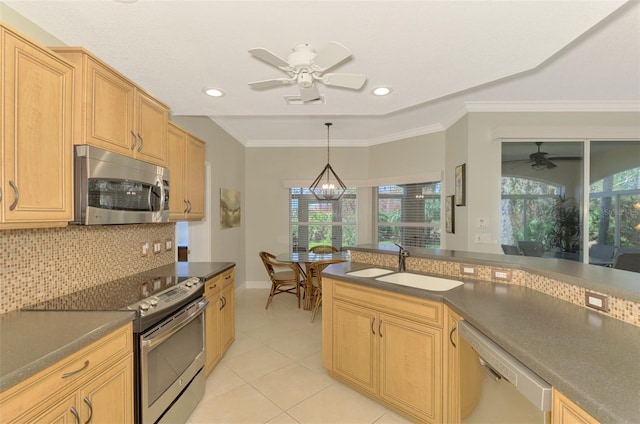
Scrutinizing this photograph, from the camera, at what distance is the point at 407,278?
2.43 meters

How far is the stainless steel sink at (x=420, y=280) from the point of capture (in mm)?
2195

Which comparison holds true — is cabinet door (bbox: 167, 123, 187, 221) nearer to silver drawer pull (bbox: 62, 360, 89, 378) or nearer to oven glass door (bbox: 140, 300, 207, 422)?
oven glass door (bbox: 140, 300, 207, 422)

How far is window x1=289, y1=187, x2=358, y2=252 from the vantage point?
5.57 metres

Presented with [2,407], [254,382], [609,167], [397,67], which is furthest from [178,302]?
[609,167]

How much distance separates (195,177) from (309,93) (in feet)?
5.01

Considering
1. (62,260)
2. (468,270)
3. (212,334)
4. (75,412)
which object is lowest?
(212,334)

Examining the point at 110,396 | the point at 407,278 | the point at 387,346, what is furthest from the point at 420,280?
the point at 110,396

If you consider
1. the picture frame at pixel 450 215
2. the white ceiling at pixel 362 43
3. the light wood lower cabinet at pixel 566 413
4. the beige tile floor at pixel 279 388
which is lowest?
the beige tile floor at pixel 279 388

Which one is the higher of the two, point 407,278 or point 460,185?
point 460,185

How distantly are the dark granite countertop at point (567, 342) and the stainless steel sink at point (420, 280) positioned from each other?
372mm

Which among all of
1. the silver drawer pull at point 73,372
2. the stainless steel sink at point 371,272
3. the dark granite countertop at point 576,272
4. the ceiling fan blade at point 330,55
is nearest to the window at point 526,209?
the dark granite countertop at point 576,272

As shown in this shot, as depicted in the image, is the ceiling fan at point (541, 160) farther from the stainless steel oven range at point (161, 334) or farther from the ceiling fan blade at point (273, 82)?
the stainless steel oven range at point (161, 334)

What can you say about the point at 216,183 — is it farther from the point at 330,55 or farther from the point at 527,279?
the point at 527,279

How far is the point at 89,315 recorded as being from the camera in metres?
1.45
